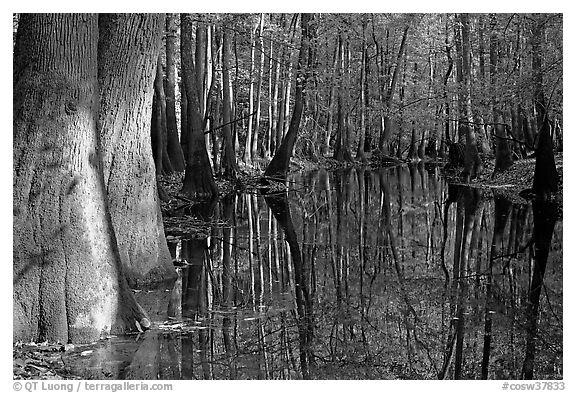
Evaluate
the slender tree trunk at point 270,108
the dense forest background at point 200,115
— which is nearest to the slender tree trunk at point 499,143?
the dense forest background at point 200,115

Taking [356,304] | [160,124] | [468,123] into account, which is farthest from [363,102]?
[356,304]

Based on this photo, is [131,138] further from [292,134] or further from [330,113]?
[330,113]

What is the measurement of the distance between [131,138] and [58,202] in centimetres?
265

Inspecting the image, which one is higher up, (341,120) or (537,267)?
(341,120)

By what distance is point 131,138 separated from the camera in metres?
8.94

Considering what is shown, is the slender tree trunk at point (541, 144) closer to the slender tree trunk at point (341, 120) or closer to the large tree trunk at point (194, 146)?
the large tree trunk at point (194, 146)

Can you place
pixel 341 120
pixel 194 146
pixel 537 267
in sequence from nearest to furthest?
pixel 537 267
pixel 194 146
pixel 341 120

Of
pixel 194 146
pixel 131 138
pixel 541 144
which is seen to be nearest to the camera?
pixel 131 138

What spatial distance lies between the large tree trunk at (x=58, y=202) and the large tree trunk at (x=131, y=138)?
1.98 m

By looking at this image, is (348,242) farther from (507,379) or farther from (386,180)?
(386,180)

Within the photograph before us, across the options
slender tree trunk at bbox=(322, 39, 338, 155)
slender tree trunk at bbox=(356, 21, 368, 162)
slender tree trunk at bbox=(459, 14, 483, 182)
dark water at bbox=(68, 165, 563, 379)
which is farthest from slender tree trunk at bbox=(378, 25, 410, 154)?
dark water at bbox=(68, 165, 563, 379)
